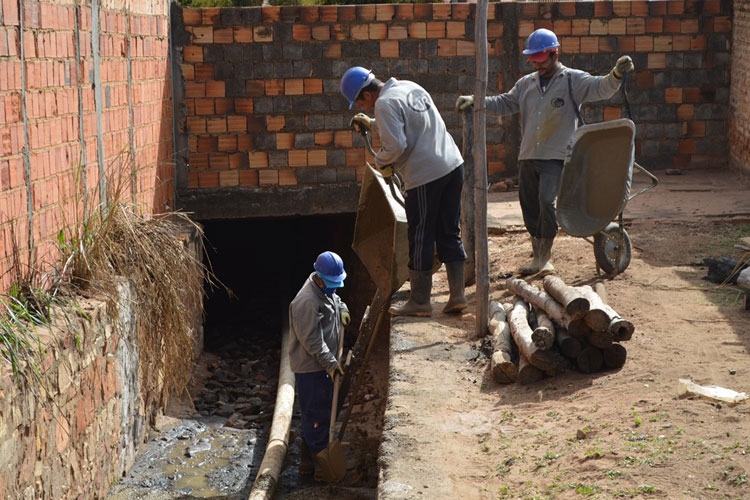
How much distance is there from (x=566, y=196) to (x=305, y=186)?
3.63m

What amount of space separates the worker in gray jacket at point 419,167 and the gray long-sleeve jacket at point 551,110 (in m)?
0.77

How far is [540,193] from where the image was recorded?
7.05 m

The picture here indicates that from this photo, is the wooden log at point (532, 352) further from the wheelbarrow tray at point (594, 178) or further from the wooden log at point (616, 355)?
the wheelbarrow tray at point (594, 178)

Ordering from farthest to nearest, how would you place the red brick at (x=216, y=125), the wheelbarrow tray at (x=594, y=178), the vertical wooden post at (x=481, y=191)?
the red brick at (x=216, y=125), the wheelbarrow tray at (x=594, y=178), the vertical wooden post at (x=481, y=191)

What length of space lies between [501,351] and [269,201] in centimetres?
464

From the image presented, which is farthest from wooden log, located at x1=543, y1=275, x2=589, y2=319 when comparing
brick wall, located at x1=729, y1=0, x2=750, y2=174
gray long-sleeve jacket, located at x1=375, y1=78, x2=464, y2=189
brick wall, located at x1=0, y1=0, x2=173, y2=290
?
brick wall, located at x1=729, y1=0, x2=750, y2=174

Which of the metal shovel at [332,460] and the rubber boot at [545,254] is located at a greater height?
the rubber boot at [545,254]

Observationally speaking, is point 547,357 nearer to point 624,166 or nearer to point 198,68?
point 624,166

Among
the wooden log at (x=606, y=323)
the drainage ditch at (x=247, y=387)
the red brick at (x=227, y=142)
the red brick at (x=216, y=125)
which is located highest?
the red brick at (x=216, y=125)

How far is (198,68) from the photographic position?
9430 mm

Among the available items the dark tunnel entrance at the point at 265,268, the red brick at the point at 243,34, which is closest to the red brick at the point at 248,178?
the dark tunnel entrance at the point at 265,268

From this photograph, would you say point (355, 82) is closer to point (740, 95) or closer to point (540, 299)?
point (540, 299)

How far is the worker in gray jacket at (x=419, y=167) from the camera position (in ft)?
20.4

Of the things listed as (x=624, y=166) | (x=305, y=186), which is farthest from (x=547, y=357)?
(x=305, y=186)
